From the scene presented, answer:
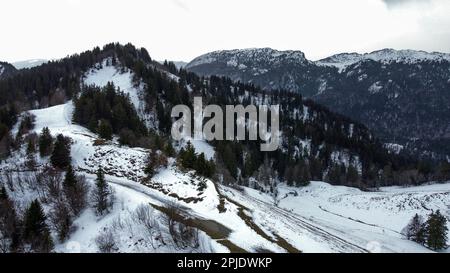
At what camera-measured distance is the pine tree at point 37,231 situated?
49.3m

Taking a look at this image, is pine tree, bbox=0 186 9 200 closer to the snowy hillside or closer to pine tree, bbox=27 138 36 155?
the snowy hillside

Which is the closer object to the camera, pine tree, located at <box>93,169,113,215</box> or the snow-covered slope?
pine tree, located at <box>93,169,113,215</box>

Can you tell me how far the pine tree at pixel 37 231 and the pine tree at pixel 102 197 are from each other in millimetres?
7779

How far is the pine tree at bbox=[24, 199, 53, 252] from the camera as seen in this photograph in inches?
1943

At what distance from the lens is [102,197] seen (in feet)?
187

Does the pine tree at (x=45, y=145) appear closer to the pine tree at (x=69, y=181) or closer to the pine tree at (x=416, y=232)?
the pine tree at (x=69, y=181)

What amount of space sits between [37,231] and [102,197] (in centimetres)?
981

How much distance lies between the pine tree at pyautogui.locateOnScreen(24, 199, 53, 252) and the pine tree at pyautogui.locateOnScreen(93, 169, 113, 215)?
7.78m

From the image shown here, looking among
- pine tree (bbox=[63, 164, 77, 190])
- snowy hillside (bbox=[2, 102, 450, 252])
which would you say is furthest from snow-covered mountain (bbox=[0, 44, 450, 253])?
pine tree (bbox=[63, 164, 77, 190])

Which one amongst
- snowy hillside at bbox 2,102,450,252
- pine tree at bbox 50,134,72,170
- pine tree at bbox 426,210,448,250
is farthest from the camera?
pine tree at bbox 426,210,448,250

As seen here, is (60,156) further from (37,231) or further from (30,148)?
(37,231)

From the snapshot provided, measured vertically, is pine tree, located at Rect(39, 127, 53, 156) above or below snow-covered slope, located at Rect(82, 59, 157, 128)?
below

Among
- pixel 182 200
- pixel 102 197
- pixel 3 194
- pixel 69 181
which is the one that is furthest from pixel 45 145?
pixel 182 200
